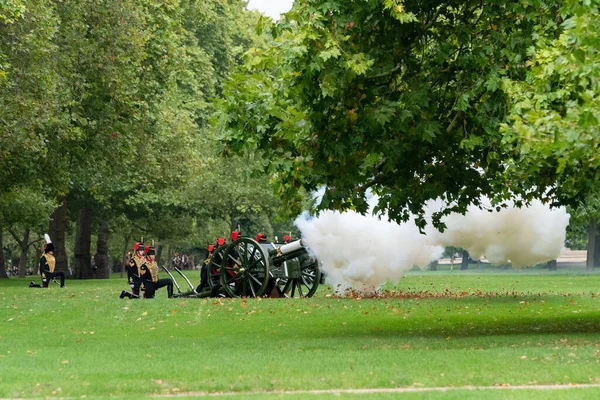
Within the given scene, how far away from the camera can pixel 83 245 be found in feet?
189

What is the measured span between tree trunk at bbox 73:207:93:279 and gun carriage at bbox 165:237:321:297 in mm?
28389

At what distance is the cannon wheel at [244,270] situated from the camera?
28.3 metres

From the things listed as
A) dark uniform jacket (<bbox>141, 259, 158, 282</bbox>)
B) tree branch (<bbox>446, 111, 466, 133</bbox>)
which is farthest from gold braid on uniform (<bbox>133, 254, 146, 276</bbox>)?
tree branch (<bbox>446, 111, 466, 133</bbox>)

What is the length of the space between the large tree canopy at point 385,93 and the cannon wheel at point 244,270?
385 inches

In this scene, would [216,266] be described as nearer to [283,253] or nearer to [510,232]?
[283,253]

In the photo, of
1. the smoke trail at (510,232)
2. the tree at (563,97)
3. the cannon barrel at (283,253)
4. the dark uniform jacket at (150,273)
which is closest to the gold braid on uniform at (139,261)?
the dark uniform jacket at (150,273)

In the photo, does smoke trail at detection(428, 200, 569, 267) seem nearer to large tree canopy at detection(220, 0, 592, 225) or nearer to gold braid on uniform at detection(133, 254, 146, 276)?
gold braid on uniform at detection(133, 254, 146, 276)

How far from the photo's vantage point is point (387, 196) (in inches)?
709

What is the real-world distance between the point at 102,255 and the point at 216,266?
33.5 m

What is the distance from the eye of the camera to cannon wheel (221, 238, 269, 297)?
28.3 meters

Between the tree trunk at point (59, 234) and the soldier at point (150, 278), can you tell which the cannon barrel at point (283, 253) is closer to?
the soldier at point (150, 278)

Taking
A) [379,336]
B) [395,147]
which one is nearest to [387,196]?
[395,147]

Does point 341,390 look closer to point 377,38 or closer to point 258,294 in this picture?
point 377,38

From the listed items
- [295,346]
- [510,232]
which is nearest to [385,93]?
[295,346]
